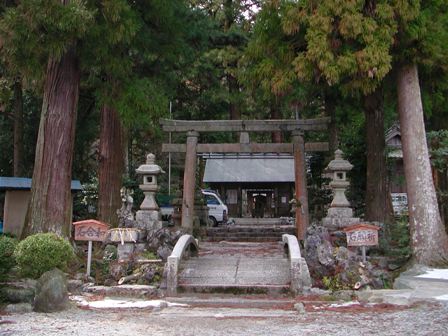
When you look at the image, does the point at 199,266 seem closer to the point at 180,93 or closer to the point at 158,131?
the point at 158,131

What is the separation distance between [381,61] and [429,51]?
4.37 ft

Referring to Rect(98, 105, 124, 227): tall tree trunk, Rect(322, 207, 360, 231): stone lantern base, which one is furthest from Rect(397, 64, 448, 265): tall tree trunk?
Rect(98, 105, 124, 227): tall tree trunk

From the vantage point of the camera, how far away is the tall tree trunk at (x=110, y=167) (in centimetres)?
1398

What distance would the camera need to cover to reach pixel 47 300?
26.1ft

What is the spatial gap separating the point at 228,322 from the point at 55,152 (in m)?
6.06

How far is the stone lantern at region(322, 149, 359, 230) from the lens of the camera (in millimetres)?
12070

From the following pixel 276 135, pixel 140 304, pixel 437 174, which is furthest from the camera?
pixel 276 135

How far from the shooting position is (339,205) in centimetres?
1236

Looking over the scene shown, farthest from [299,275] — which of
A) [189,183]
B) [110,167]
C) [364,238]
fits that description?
[189,183]

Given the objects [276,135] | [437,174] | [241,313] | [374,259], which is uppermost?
[276,135]

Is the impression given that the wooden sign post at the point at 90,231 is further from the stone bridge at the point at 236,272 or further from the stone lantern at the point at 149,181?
the stone lantern at the point at 149,181

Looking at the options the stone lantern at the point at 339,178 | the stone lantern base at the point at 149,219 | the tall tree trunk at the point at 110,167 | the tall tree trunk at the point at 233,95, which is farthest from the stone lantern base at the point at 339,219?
the tall tree trunk at the point at 233,95

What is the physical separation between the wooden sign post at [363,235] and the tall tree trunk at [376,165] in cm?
327

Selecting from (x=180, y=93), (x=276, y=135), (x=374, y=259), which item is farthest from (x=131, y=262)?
(x=276, y=135)
